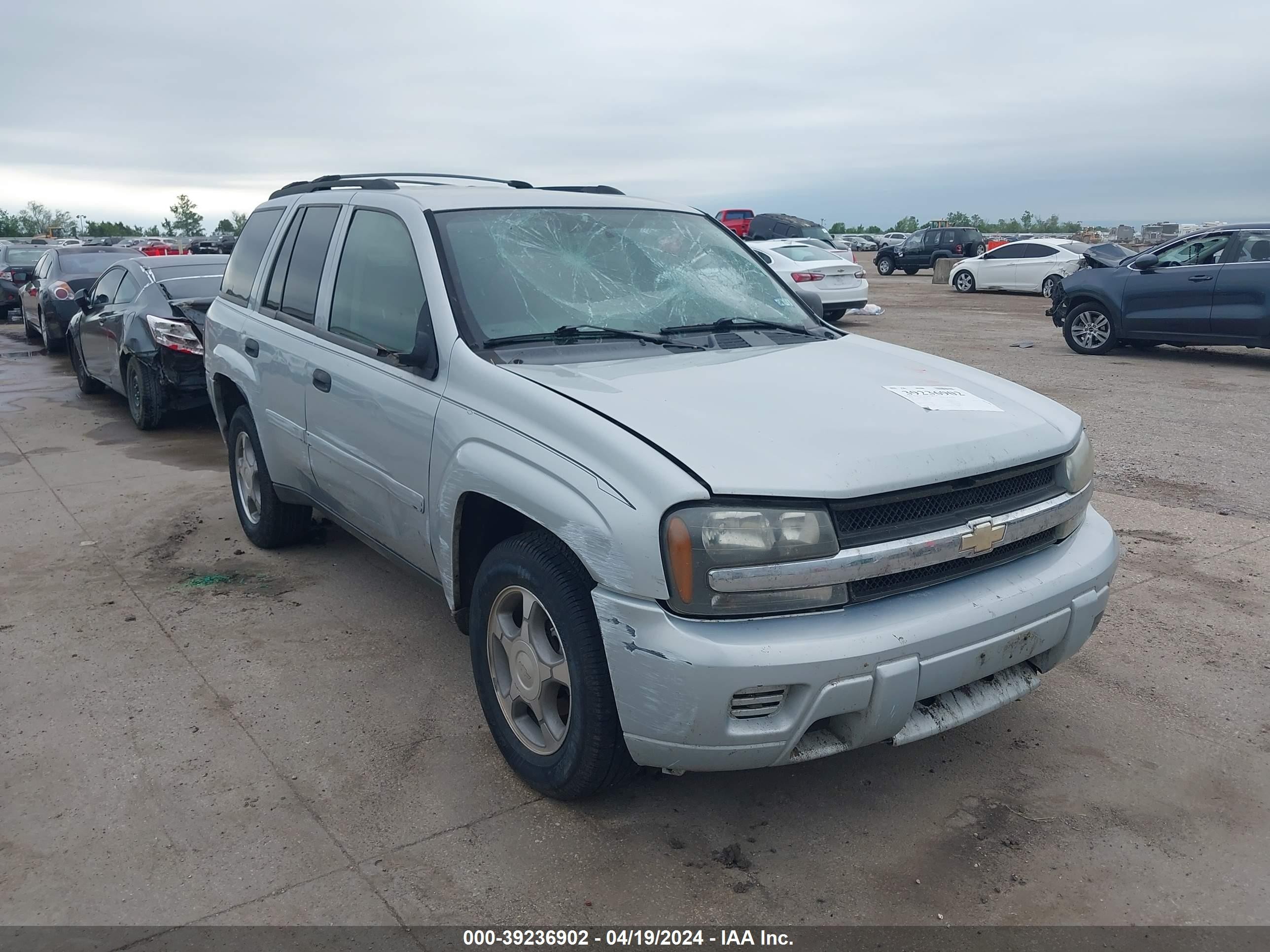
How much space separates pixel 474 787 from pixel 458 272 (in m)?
1.78

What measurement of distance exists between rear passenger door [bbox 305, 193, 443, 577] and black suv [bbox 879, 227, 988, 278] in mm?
34288

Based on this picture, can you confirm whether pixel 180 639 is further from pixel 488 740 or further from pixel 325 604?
pixel 488 740

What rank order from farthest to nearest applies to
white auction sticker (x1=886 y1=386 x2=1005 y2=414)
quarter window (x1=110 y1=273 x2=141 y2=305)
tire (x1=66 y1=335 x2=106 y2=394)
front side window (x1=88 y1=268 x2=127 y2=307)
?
tire (x1=66 y1=335 x2=106 y2=394)
front side window (x1=88 y1=268 x2=127 y2=307)
quarter window (x1=110 y1=273 x2=141 y2=305)
white auction sticker (x1=886 y1=386 x2=1005 y2=414)

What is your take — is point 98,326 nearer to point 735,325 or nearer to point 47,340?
point 47,340

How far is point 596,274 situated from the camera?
3.88m

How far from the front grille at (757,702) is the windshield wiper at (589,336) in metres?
1.46

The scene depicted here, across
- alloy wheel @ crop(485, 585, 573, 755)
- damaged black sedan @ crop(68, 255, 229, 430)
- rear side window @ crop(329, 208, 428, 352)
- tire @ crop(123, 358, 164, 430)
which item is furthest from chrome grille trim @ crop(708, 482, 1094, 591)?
tire @ crop(123, 358, 164, 430)

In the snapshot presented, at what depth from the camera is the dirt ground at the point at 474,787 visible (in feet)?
8.93

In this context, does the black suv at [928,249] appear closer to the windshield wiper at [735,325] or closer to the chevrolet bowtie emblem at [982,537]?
the windshield wiper at [735,325]

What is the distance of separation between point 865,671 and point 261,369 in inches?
138

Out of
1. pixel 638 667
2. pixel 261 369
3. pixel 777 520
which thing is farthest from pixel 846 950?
pixel 261 369

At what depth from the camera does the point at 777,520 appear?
2.58 m

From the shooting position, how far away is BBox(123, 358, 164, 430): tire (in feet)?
28.6

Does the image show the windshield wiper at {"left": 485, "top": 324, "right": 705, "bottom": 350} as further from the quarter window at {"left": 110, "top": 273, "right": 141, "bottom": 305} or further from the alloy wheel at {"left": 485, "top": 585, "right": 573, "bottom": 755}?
the quarter window at {"left": 110, "top": 273, "right": 141, "bottom": 305}
